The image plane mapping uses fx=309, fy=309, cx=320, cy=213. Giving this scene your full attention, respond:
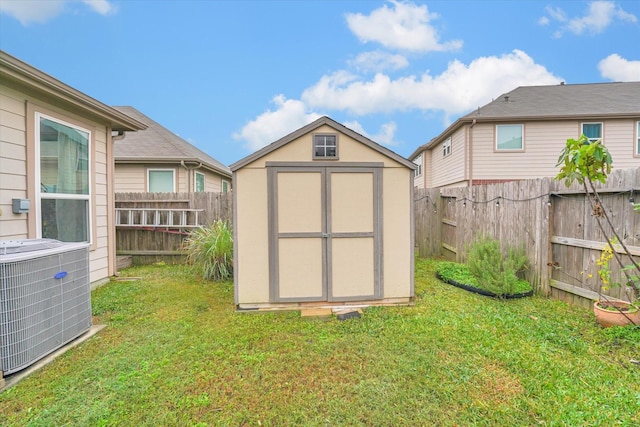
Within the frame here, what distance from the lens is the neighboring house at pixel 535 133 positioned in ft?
36.7

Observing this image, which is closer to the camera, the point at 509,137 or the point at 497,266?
the point at 497,266

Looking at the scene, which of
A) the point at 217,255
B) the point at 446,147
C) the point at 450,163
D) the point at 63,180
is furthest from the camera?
the point at 446,147

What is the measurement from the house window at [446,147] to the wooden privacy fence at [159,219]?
10147 mm

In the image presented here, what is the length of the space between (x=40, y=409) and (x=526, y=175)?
13.8 meters

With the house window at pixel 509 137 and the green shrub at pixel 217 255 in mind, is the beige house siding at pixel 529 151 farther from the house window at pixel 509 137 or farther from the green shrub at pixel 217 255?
the green shrub at pixel 217 255

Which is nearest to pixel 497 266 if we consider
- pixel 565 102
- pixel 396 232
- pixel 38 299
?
pixel 396 232

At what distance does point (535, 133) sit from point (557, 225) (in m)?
8.76

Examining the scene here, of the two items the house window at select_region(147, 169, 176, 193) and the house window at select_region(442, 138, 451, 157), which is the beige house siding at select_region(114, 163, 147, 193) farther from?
the house window at select_region(442, 138, 451, 157)

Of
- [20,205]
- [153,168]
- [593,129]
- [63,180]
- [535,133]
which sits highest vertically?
[593,129]

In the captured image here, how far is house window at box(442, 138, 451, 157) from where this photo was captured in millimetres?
13570

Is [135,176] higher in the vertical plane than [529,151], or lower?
lower

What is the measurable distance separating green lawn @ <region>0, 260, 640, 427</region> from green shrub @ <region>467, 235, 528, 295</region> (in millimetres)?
533

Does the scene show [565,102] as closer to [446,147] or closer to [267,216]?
[446,147]

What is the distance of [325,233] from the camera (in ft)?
14.2
